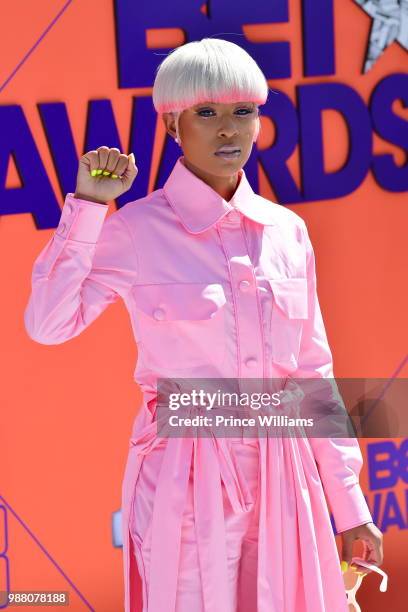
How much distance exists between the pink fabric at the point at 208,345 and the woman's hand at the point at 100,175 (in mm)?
37

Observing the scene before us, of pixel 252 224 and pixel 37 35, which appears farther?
pixel 37 35

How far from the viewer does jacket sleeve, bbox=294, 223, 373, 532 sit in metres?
2.57

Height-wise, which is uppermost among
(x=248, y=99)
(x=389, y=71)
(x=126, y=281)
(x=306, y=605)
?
(x=389, y=71)

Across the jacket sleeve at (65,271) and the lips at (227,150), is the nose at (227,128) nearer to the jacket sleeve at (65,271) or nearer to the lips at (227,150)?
the lips at (227,150)

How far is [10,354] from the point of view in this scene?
366 centimetres

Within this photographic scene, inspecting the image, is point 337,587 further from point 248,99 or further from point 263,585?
point 248,99

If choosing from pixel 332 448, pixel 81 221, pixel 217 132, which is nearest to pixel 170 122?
pixel 217 132

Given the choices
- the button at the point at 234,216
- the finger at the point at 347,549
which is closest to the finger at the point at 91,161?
the button at the point at 234,216

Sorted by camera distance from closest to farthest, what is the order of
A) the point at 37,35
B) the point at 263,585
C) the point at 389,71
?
the point at 263,585 < the point at 37,35 < the point at 389,71

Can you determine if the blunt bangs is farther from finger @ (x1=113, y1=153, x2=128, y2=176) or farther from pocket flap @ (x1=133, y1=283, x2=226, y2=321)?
pocket flap @ (x1=133, y1=283, x2=226, y2=321)

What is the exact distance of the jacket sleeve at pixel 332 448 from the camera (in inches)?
101

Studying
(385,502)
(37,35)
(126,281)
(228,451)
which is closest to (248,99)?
(126,281)

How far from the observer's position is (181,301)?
7.96 feet

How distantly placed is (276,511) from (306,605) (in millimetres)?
231
